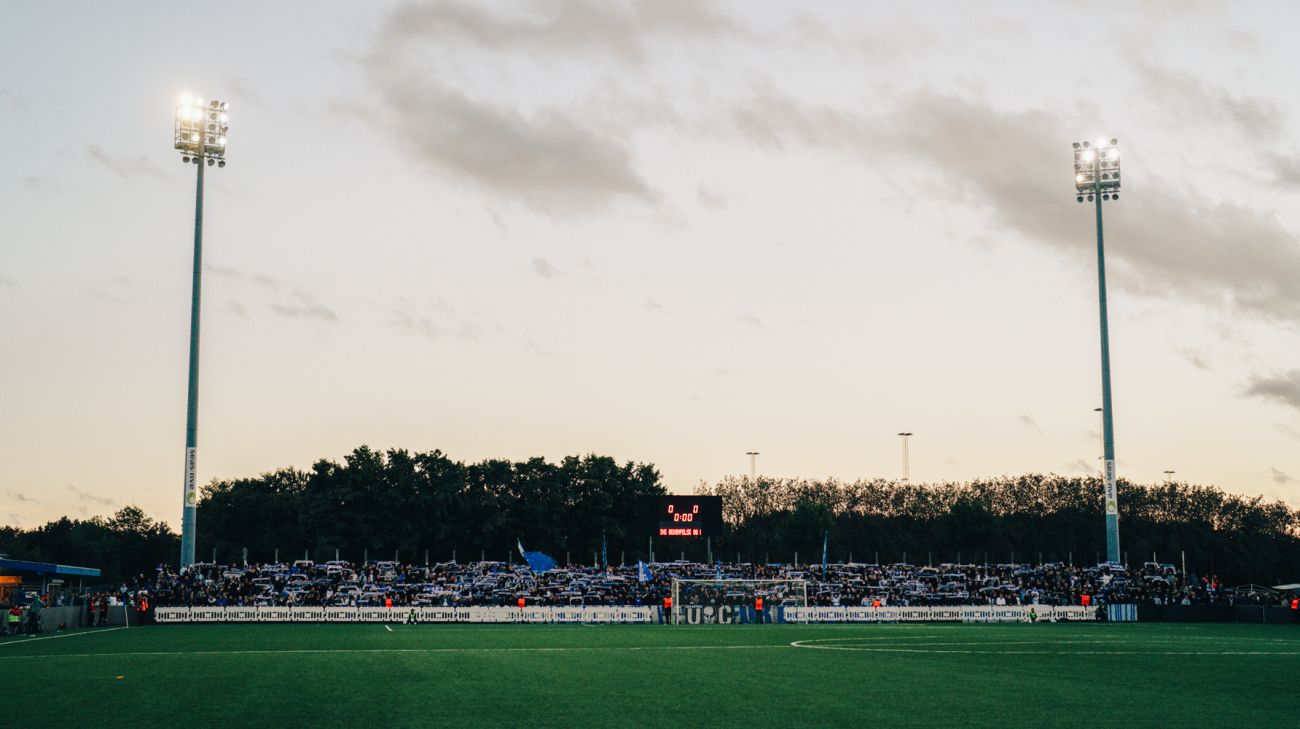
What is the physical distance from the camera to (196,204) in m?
54.8

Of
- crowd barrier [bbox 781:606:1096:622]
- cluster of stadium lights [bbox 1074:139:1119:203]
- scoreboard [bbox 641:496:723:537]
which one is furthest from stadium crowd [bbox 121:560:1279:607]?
cluster of stadium lights [bbox 1074:139:1119:203]

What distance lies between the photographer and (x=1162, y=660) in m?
25.5

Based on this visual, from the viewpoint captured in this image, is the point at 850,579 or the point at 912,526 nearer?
the point at 850,579

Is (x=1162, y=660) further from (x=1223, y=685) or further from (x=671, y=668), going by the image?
(x=671, y=668)

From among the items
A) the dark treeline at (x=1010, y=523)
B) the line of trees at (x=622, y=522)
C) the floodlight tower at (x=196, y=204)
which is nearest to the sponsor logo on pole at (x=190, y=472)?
the floodlight tower at (x=196, y=204)

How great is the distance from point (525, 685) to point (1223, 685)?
11.8m

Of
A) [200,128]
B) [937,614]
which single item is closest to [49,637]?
[200,128]

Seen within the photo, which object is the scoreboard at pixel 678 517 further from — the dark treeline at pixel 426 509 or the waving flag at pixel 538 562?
the dark treeline at pixel 426 509

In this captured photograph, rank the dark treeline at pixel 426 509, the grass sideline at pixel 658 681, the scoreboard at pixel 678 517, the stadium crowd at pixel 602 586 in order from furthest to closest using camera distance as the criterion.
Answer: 1. the dark treeline at pixel 426 509
2. the scoreboard at pixel 678 517
3. the stadium crowd at pixel 602 586
4. the grass sideline at pixel 658 681

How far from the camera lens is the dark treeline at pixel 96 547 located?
139 m

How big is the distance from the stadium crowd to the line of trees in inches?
998

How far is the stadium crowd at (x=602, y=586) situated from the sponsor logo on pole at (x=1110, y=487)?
3.08m

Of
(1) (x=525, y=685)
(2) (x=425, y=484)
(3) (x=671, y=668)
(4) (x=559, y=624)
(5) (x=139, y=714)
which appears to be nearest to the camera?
(5) (x=139, y=714)

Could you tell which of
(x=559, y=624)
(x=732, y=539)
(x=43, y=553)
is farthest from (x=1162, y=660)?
(x=43, y=553)
